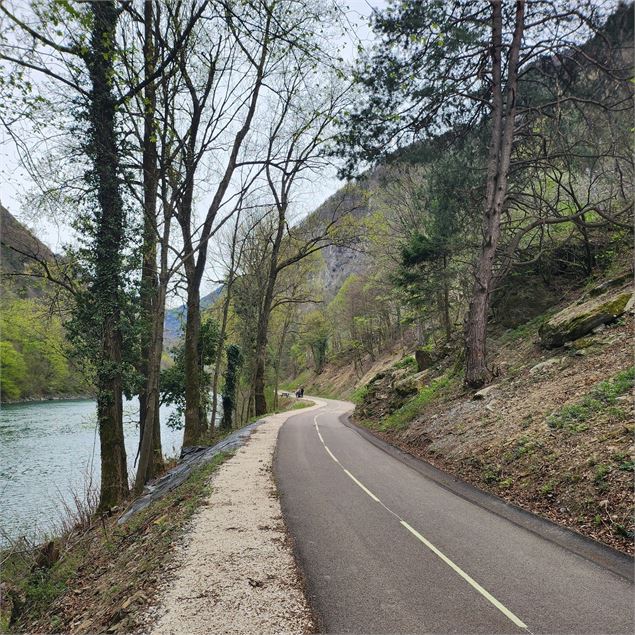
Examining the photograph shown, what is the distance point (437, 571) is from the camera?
16.1 feet

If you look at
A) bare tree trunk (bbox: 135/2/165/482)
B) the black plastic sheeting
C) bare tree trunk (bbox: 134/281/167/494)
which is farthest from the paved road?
bare tree trunk (bbox: 135/2/165/482)

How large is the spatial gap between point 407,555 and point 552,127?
13.2 metres

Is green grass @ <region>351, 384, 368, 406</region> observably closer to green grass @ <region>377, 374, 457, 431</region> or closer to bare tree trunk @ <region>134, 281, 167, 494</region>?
green grass @ <region>377, 374, 457, 431</region>

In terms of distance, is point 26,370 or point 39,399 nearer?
point 26,370

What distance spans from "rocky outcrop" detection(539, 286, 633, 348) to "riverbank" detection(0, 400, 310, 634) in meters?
10.5

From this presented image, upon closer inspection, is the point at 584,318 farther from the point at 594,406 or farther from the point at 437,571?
the point at 437,571

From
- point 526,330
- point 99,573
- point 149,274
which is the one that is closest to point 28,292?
point 149,274

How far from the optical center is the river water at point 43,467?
11875 mm

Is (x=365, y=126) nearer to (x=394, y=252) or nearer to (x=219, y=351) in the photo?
(x=219, y=351)

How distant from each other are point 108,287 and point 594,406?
1246 cm

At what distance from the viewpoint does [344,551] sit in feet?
18.2

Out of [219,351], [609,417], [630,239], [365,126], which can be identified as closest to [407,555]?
[609,417]

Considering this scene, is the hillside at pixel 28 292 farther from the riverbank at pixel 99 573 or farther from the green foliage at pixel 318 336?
the green foliage at pixel 318 336

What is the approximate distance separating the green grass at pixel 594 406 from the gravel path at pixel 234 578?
571 centimetres
